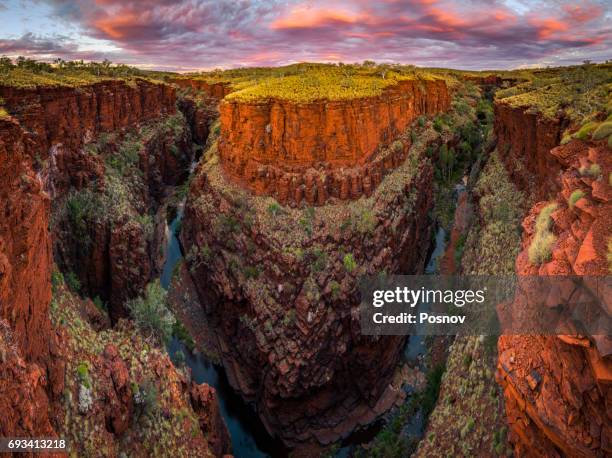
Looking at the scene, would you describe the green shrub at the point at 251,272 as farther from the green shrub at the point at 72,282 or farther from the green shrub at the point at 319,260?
the green shrub at the point at 72,282

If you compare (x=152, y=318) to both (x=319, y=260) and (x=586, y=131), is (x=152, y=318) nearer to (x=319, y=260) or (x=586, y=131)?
(x=319, y=260)

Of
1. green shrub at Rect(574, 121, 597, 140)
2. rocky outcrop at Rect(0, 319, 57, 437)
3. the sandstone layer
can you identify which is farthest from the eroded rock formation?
rocky outcrop at Rect(0, 319, 57, 437)

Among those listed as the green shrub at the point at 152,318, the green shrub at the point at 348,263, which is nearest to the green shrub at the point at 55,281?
the green shrub at the point at 152,318

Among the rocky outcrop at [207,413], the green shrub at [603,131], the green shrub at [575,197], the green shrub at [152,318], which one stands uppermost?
the green shrub at [603,131]

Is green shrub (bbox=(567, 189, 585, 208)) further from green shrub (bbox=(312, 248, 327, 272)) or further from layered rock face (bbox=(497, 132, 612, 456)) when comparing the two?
green shrub (bbox=(312, 248, 327, 272))

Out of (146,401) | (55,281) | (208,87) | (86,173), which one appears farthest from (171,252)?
(208,87)

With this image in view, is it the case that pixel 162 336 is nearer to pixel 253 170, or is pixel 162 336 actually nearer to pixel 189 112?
pixel 253 170
